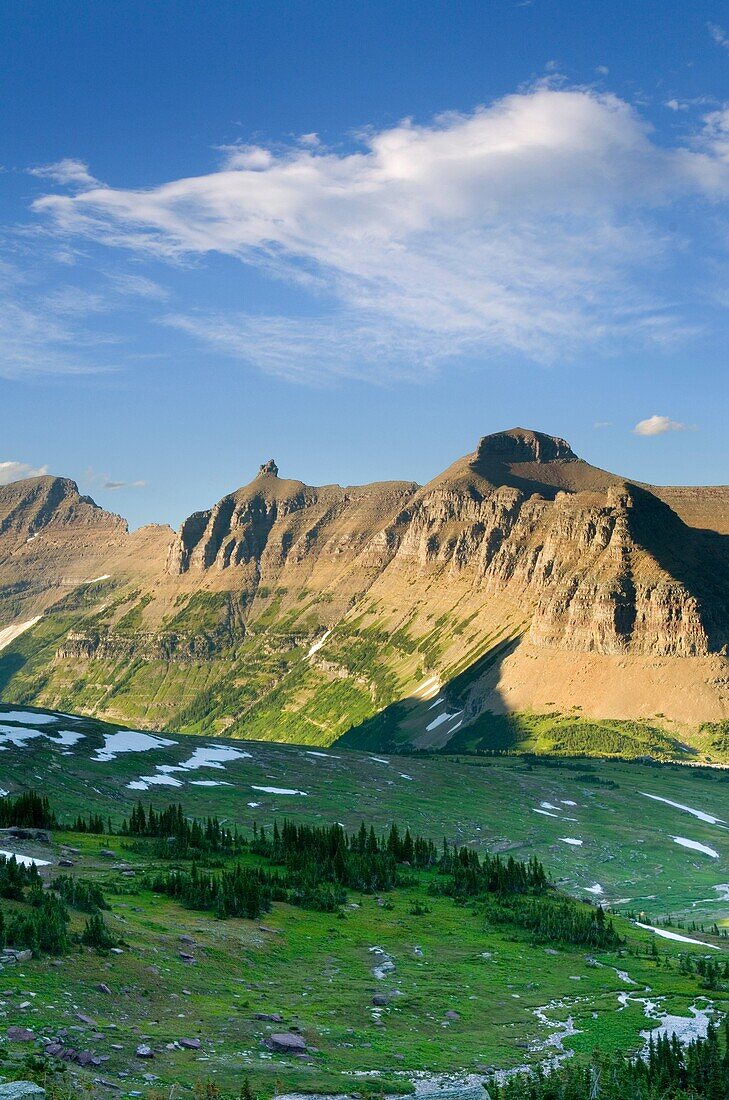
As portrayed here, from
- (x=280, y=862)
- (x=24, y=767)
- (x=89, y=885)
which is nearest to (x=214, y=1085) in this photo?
(x=89, y=885)

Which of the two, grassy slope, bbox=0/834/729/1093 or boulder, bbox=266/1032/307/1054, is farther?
boulder, bbox=266/1032/307/1054

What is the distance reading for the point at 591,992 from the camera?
203ft

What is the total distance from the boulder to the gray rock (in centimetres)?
1408

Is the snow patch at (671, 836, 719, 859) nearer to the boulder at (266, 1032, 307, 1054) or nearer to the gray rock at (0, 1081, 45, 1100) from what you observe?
the boulder at (266, 1032, 307, 1054)

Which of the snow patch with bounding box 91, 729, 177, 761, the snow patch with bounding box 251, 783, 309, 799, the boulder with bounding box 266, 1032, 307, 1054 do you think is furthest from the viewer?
the snow patch with bounding box 251, 783, 309, 799

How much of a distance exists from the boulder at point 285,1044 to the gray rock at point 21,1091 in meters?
14.1

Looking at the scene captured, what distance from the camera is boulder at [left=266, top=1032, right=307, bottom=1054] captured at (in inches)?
1689

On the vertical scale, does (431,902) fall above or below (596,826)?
above

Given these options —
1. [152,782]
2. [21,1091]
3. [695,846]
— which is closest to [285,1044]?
[21,1091]

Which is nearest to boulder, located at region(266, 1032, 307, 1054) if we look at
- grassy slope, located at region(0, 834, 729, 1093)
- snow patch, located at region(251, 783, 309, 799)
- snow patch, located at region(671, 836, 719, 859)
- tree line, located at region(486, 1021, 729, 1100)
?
grassy slope, located at region(0, 834, 729, 1093)

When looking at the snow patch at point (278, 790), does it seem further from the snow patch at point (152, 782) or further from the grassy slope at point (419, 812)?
the snow patch at point (152, 782)

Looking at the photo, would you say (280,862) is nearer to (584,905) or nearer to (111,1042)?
(584,905)

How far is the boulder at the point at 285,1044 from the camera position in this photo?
42906 mm

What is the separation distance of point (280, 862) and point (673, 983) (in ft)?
127
